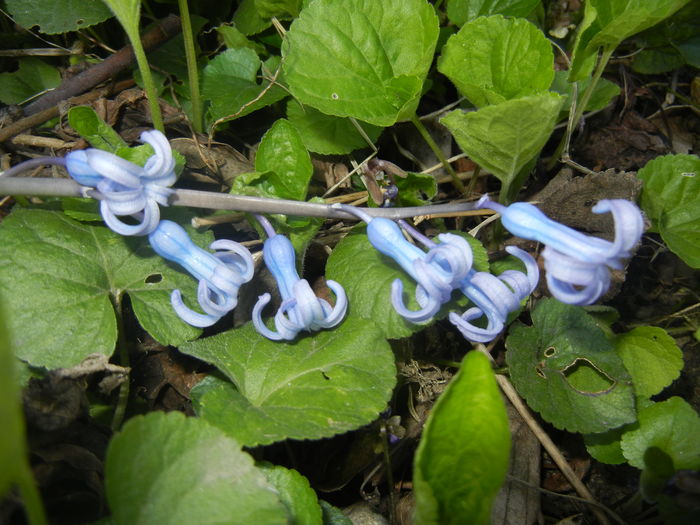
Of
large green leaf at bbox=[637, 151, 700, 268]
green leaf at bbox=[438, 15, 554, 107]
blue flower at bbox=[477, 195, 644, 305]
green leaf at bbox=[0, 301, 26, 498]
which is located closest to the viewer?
green leaf at bbox=[0, 301, 26, 498]

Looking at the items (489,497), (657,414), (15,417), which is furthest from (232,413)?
(657,414)

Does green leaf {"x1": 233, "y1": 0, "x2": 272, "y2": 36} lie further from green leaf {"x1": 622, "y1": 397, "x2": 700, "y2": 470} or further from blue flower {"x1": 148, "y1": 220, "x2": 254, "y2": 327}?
green leaf {"x1": 622, "y1": 397, "x2": 700, "y2": 470}

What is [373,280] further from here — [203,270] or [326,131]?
[326,131]

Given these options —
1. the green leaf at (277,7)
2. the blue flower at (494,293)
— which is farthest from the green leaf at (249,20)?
the blue flower at (494,293)

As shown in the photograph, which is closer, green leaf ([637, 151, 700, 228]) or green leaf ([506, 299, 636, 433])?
green leaf ([506, 299, 636, 433])

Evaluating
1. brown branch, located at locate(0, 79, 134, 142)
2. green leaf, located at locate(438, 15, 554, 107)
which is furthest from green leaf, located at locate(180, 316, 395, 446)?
brown branch, located at locate(0, 79, 134, 142)

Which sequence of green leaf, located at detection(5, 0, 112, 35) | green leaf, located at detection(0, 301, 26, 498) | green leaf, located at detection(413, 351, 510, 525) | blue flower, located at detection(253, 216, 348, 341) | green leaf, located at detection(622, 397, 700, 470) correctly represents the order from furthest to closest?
1. green leaf, located at detection(5, 0, 112, 35)
2. green leaf, located at detection(622, 397, 700, 470)
3. blue flower, located at detection(253, 216, 348, 341)
4. green leaf, located at detection(413, 351, 510, 525)
5. green leaf, located at detection(0, 301, 26, 498)

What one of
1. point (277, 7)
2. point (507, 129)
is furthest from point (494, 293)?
point (277, 7)

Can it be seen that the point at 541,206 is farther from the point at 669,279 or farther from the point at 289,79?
the point at 289,79
